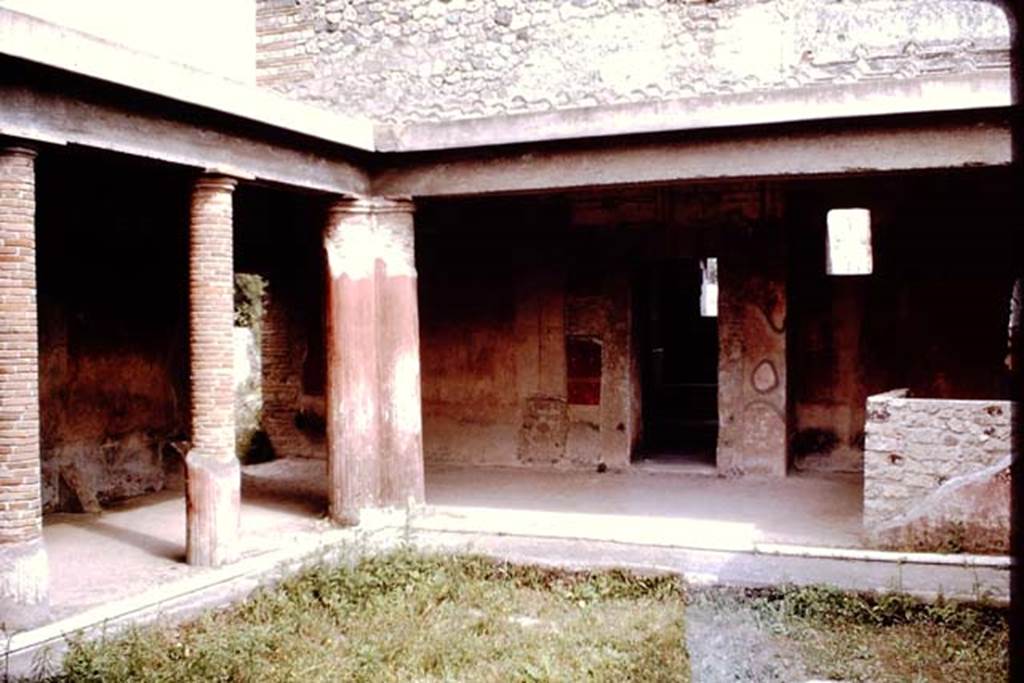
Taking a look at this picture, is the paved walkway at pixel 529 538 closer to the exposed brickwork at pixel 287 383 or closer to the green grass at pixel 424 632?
the green grass at pixel 424 632

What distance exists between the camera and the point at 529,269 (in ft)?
39.1

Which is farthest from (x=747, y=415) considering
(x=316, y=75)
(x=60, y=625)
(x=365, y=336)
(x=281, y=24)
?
(x=60, y=625)

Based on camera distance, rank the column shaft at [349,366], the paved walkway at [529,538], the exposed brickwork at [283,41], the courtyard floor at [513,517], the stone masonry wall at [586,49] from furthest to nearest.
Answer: the exposed brickwork at [283,41]
the column shaft at [349,366]
the stone masonry wall at [586,49]
the courtyard floor at [513,517]
the paved walkway at [529,538]

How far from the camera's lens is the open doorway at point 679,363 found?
13.6 meters

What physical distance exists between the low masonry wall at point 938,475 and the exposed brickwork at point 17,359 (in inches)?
233

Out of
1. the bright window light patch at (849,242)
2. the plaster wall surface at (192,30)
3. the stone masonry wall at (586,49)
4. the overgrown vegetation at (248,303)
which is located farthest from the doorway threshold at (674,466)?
the overgrown vegetation at (248,303)

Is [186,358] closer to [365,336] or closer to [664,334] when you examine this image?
[365,336]

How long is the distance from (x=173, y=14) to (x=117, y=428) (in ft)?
14.7

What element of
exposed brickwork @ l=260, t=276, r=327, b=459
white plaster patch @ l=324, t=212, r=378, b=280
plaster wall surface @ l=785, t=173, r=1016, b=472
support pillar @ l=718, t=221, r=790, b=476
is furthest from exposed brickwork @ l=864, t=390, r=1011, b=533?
exposed brickwork @ l=260, t=276, r=327, b=459

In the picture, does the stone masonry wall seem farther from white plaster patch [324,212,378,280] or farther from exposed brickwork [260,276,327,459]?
exposed brickwork [260,276,327,459]

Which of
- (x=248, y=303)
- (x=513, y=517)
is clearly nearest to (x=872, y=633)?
(x=513, y=517)

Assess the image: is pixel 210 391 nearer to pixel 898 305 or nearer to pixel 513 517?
pixel 513 517

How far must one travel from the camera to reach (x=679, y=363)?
17.5m

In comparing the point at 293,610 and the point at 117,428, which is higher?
the point at 117,428
